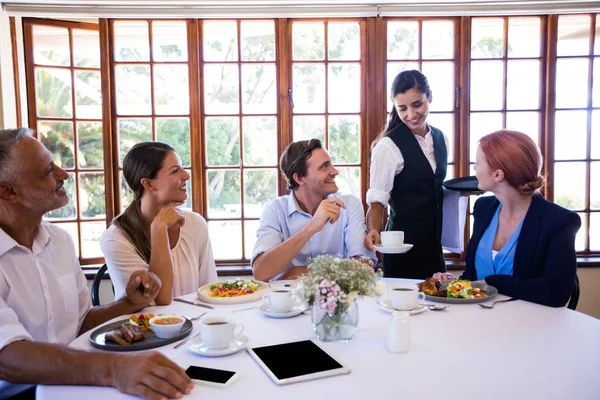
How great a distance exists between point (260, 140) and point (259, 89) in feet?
1.23

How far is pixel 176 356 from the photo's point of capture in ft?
3.95

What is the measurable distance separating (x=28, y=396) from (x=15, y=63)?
2741 millimetres

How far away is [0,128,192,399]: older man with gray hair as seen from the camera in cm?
107

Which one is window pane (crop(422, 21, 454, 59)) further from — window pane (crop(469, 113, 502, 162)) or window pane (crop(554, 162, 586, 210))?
window pane (crop(554, 162, 586, 210))

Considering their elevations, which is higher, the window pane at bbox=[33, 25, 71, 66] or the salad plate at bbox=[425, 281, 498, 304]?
the window pane at bbox=[33, 25, 71, 66]

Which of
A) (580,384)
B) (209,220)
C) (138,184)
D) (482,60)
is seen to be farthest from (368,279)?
(482,60)

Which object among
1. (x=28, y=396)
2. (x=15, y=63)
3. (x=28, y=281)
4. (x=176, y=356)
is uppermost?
(x=15, y=63)

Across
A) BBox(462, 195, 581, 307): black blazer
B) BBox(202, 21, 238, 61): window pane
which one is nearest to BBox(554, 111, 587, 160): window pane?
BBox(462, 195, 581, 307): black blazer

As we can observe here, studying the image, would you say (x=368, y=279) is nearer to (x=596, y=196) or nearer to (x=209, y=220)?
(x=209, y=220)

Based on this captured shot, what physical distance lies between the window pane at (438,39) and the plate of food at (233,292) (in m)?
2.47

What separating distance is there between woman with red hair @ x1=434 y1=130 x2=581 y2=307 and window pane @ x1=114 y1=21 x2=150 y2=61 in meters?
2.55

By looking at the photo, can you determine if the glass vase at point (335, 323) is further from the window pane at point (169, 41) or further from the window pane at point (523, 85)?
the window pane at point (523, 85)

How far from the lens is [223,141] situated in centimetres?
359

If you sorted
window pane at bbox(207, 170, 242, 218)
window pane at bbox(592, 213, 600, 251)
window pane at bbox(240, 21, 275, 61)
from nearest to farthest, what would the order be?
window pane at bbox(240, 21, 275, 61)
window pane at bbox(207, 170, 242, 218)
window pane at bbox(592, 213, 600, 251)
